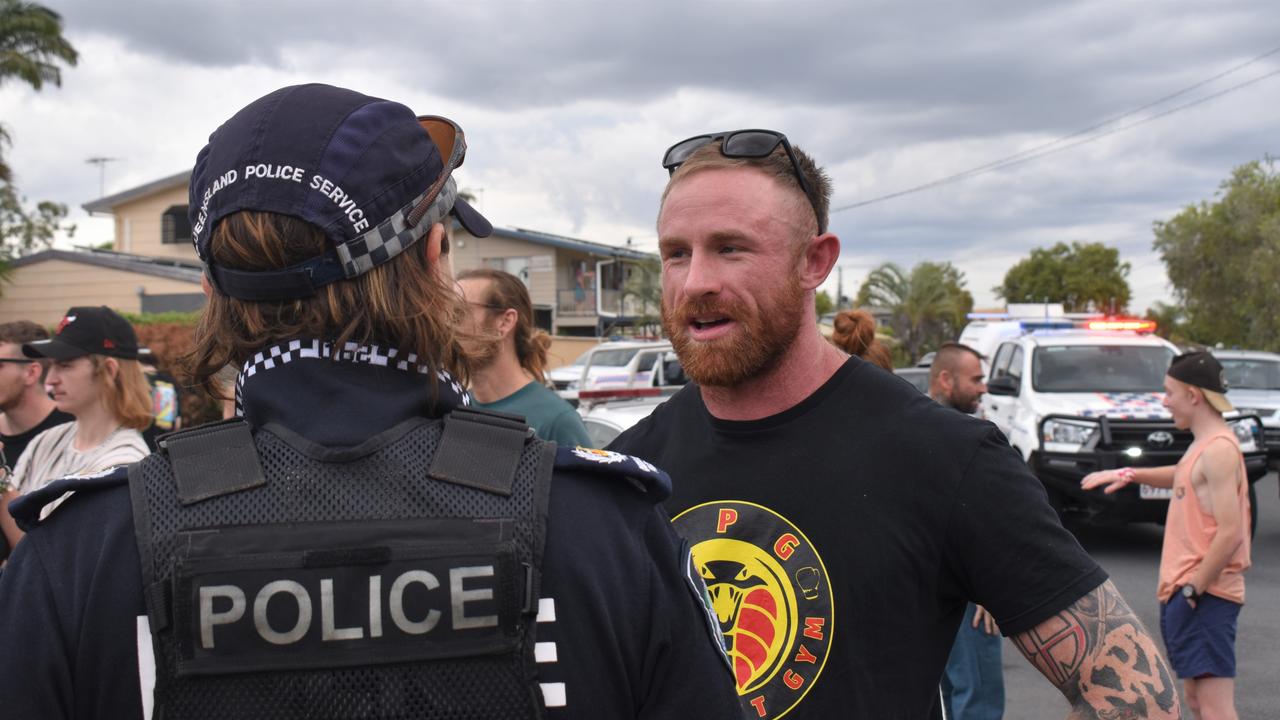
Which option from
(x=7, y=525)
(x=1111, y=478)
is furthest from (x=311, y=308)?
(x=1111, y=478)

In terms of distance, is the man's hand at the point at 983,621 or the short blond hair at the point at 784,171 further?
the man's hand at the point at 983,621

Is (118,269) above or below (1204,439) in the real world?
above

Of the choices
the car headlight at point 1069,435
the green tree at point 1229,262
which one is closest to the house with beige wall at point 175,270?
the car headlight at point 1069,435

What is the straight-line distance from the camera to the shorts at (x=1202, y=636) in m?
4.84

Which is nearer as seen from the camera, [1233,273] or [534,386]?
[534,386]

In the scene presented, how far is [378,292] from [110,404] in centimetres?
364

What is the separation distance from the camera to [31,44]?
3244cm

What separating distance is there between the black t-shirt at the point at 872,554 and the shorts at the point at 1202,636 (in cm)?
328

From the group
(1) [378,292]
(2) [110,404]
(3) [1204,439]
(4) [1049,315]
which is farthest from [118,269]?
(1) [378,292]

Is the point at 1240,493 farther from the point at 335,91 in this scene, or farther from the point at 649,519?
the point at 335,91

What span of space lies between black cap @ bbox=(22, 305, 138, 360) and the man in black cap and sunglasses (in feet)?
9.80

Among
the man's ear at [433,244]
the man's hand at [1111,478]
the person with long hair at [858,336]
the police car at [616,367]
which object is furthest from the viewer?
the police car at [616,367]

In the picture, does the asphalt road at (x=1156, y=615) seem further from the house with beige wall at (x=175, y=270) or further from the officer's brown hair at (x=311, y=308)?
the house with beige wall at (x=175, y=270)

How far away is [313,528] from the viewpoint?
124cm
